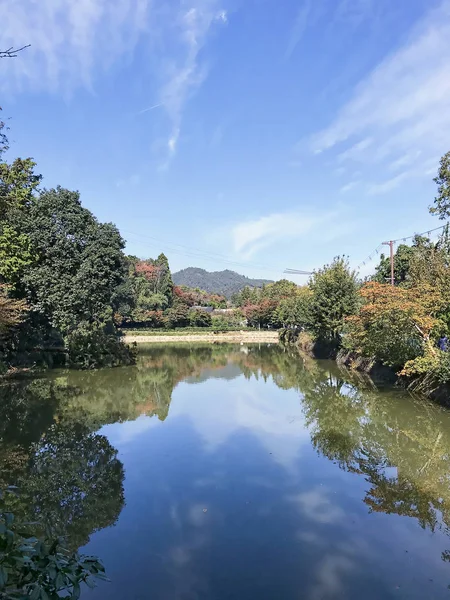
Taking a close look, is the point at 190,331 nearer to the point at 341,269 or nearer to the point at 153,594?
the point at 341,269

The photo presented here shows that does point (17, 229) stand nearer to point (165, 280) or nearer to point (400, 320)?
point (400, 320)

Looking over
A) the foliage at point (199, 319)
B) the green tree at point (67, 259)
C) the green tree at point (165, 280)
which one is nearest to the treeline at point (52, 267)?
the green tree at point (67, 259)

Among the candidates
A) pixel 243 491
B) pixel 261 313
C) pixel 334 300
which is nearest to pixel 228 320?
pixel 261 313

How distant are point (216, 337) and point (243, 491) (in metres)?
38.6

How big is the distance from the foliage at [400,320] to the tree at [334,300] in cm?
828

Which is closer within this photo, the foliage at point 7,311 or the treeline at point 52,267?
the foliage at point 7,311

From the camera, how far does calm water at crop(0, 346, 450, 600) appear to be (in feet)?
13.3

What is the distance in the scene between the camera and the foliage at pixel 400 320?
12.0 metres

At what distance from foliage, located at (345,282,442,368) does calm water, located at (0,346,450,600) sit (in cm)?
168

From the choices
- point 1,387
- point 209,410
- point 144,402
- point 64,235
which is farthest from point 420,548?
point 64,235

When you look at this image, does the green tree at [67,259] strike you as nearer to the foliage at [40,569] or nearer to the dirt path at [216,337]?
the foliage at [40,569]

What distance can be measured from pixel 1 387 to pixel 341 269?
1739 centimetres

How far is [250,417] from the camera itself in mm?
10859

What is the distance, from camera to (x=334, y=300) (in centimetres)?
2347
